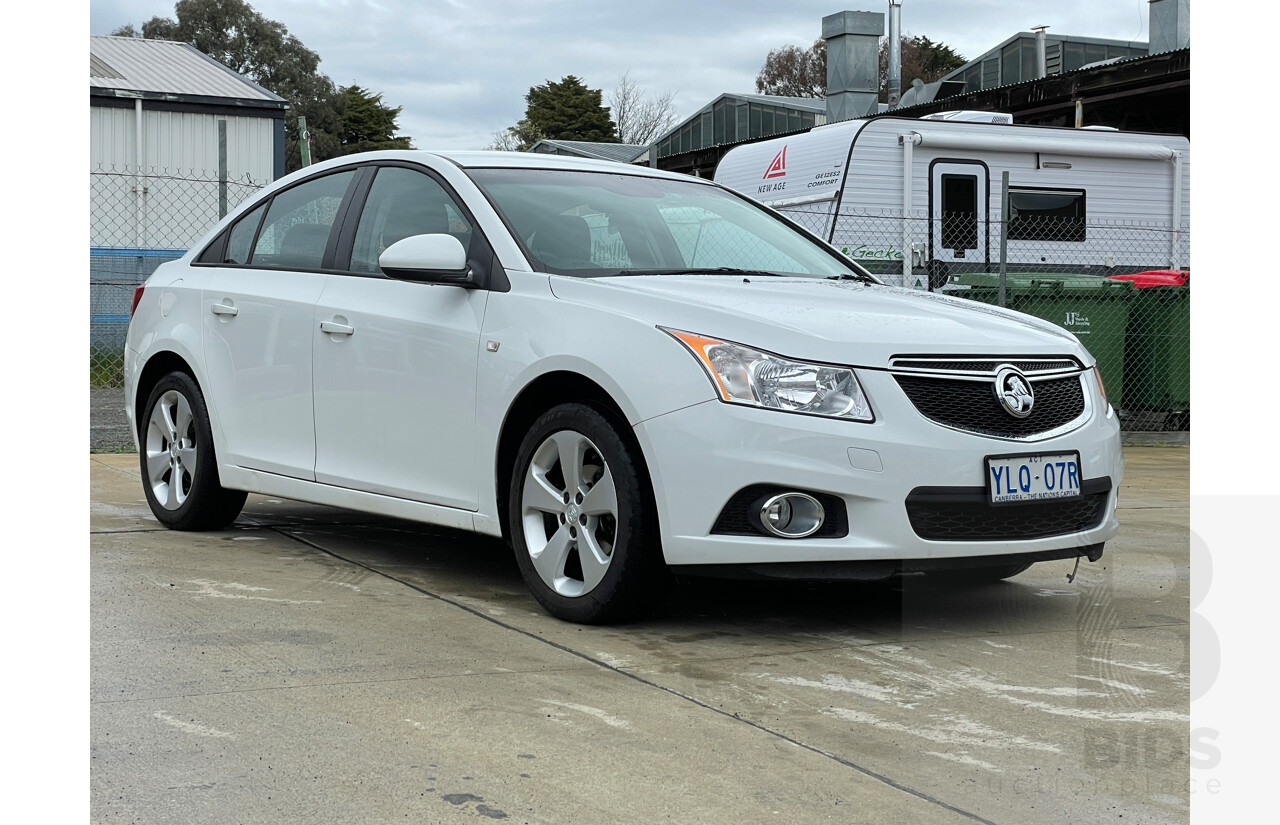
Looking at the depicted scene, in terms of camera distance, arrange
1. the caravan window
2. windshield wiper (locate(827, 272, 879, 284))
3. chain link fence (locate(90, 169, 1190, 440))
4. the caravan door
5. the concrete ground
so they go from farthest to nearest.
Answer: the caravan window, the caravan door, chain link fence (locate(90, 169, 1190, 440)), windshield wiper (locate(827, 272, 879, 284)), the concrete ground

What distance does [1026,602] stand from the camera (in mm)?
5062

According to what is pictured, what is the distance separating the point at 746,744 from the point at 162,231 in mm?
22771

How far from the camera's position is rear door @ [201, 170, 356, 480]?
18.2ft

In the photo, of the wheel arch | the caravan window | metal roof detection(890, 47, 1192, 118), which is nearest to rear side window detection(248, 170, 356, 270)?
the wheel arch

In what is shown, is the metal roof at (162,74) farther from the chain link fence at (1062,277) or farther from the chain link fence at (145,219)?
the chain link fence at (1062,277)

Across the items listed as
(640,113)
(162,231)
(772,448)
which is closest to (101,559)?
(772,448)

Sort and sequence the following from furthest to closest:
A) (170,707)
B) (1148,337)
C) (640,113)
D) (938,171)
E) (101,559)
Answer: (640,113) → (938,171) → (1148,337) → (101,559) → (170,707)

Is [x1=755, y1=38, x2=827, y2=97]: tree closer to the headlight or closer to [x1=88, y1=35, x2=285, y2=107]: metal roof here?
[x1=88, y1=35, x2=285, y2=107]: metal roof

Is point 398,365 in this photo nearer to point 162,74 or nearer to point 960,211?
point 960,211

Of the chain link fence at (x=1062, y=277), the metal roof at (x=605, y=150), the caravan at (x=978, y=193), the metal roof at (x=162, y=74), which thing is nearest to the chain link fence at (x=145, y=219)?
the chain link fence at (x=1062, y=277)

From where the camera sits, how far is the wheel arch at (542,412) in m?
4.32

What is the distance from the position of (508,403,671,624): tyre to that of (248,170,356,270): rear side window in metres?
1.60

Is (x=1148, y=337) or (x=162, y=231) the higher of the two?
(x=162, y=231)
